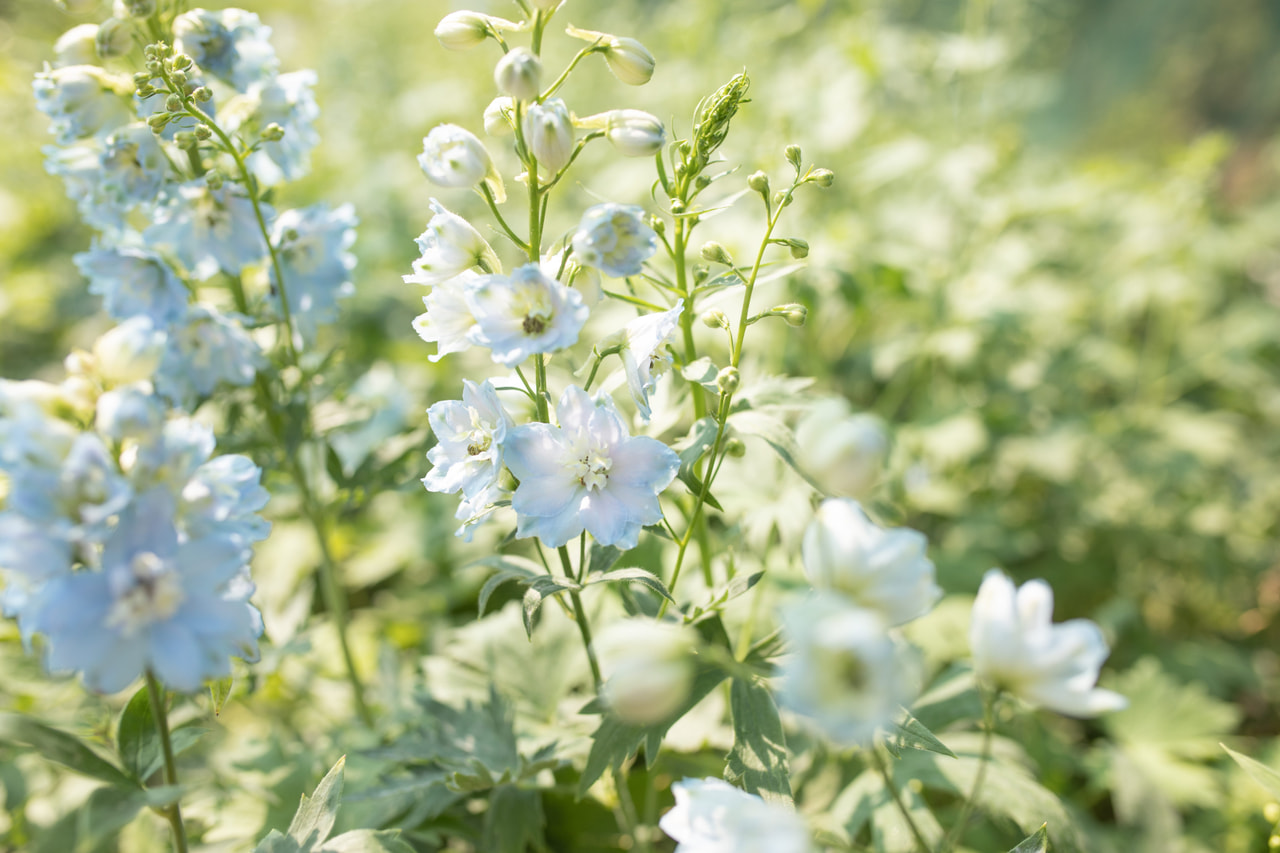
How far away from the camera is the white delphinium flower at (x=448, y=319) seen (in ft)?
4.30

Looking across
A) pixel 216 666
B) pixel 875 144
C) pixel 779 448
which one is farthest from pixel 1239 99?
pixel 216 666

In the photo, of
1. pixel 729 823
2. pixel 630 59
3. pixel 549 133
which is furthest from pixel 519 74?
pixel 729 823

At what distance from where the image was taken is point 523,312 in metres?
1.25

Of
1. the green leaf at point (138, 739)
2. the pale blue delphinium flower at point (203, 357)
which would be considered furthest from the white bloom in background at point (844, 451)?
the pale blue delphinium flower at point (203, 357)

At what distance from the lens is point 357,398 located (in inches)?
82.2

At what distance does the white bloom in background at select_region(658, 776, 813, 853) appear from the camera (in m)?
0.98

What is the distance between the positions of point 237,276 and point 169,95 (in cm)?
40

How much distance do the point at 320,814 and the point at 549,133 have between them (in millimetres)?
1141

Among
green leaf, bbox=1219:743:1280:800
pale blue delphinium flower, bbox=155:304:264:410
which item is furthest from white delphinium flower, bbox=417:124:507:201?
green leaf, bbox=1219:743:1280:800

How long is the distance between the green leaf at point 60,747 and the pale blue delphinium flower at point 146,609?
0.19 metres

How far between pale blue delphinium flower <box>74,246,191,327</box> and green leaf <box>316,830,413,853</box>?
3.57ft

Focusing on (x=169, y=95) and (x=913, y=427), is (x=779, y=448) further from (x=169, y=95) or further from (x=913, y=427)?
(x=913, y=427)

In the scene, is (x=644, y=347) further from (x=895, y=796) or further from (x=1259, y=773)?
(x=1259, y=773)

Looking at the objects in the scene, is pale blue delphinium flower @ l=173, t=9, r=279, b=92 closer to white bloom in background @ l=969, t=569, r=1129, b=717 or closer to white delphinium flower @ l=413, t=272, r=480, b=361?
white delphinium flower @ l=413, t=272, r=480, b=361
